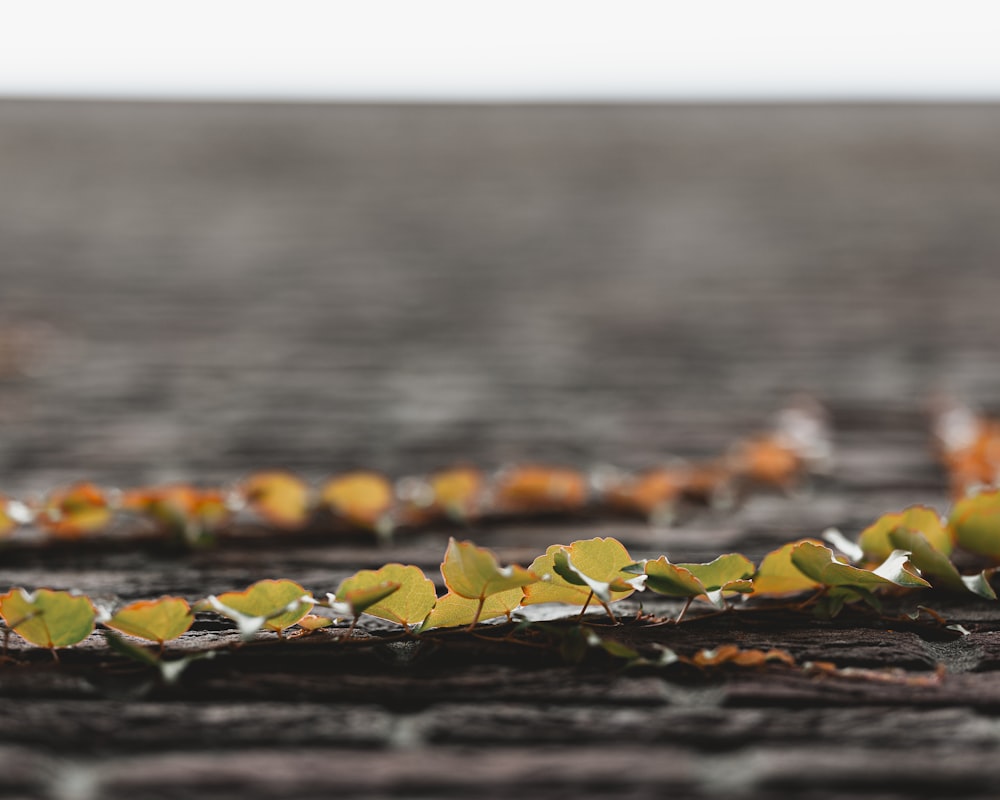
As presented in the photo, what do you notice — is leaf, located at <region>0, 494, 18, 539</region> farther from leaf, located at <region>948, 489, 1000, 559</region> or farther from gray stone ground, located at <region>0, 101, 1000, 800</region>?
leaf, located at <region>948, 489, 1000, 559</region>

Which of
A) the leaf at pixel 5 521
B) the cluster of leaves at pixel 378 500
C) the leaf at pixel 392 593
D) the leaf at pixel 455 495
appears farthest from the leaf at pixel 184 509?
the leaf at pixel 392 593

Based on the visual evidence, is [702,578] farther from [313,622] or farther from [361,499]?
[361,499]

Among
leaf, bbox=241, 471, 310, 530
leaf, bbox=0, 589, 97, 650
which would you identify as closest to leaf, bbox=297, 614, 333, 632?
leaf, bbox=0, 589, 97, 650

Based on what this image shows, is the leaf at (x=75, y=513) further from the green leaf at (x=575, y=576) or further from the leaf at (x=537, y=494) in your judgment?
the green leaf at (x=575, y=576)

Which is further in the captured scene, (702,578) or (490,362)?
(490,362)

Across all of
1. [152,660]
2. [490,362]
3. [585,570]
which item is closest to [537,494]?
[585,570]

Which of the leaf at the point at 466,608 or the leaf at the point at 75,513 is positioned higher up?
the leaf at the point at 75,513

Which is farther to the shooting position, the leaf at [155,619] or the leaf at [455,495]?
the leaf at [455,495]
